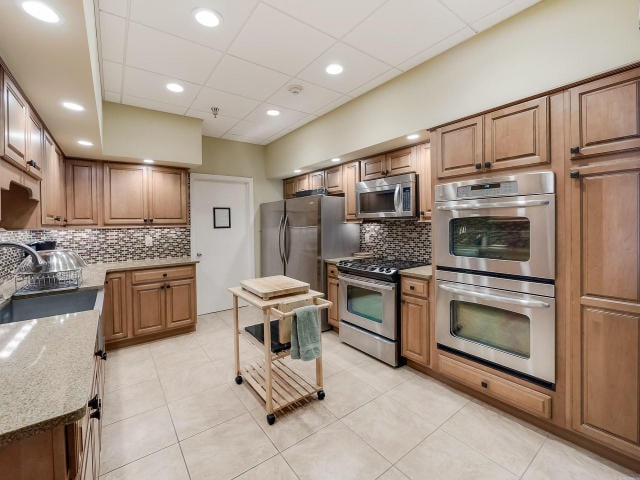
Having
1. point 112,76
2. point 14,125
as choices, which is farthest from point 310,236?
point 14,125

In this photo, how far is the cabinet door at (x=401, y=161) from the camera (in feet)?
9.86

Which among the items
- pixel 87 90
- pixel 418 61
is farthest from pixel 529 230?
pixel 87 90

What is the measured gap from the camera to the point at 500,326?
2127 mm

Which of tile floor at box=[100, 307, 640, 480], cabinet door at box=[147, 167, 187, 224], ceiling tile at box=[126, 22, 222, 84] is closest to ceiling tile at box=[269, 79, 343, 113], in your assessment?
ceiling tile at box=[126, 22, 222, 84]

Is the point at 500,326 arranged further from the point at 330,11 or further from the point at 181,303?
the point at 181,303

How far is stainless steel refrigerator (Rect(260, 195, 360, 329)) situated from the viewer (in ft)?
12.0

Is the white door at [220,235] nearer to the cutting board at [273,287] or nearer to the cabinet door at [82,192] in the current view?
the cabinet door at [82,192]

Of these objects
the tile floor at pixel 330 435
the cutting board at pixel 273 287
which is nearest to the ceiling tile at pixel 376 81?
the cutting board at pixel 273 287

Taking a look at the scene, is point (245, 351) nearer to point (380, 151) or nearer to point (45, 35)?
point (380, 151)

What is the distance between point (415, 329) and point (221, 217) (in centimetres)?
329

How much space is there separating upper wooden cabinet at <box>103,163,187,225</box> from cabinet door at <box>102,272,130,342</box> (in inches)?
30.0

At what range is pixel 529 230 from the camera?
195 cm

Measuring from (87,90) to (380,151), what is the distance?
8.31 ft

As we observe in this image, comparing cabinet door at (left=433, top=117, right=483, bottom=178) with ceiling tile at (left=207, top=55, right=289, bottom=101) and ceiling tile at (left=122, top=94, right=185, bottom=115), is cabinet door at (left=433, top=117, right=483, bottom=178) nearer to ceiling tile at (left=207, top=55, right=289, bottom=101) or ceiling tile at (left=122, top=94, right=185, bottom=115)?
ceiling tile at (left=207, top=55, right=289, bottom=101)
